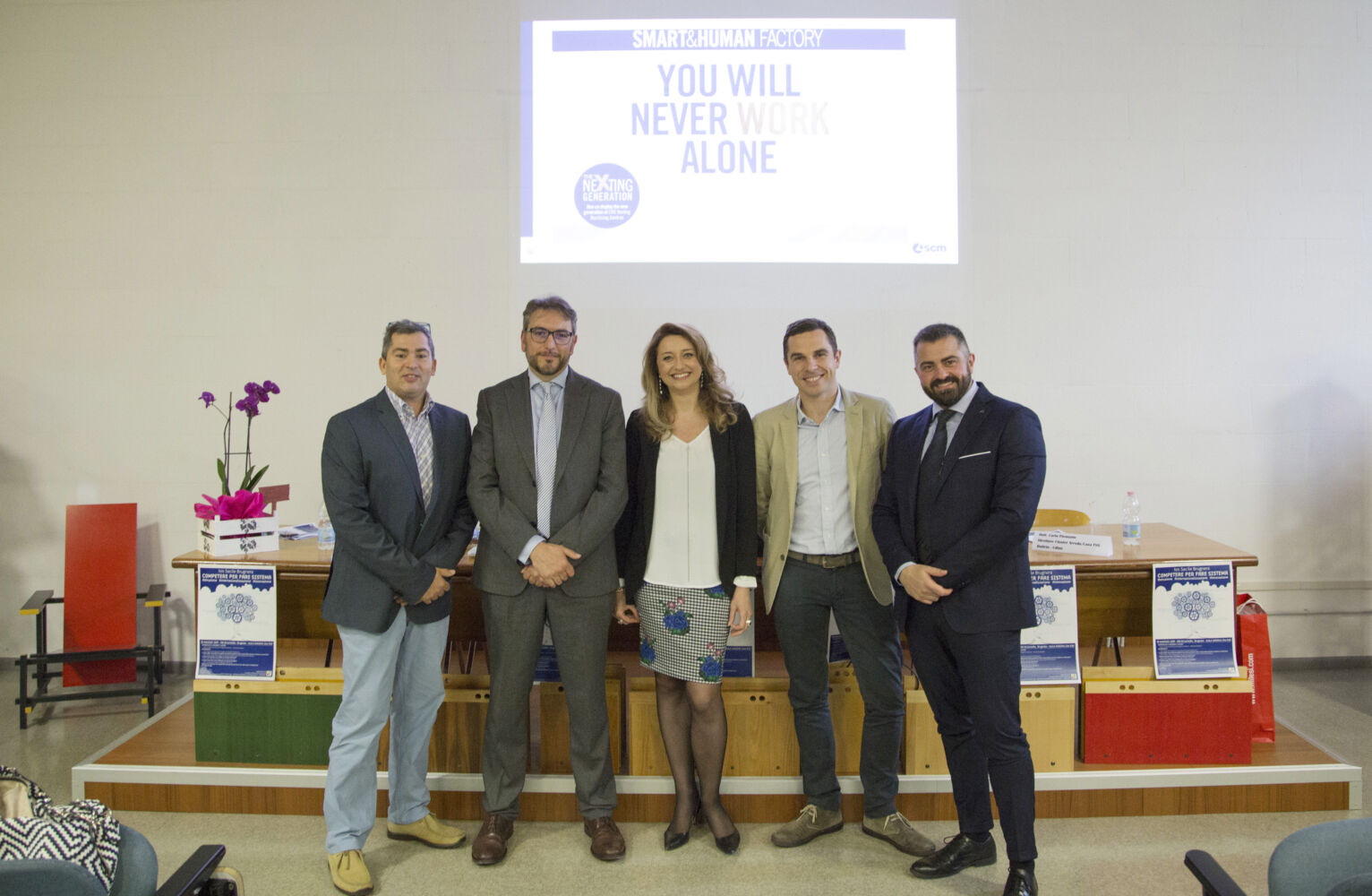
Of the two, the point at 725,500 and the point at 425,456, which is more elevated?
the point at 425,456

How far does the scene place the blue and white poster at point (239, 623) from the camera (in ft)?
9.54

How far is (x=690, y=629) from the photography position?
2.44 m

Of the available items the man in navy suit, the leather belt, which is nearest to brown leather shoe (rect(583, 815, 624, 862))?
the man in navy suit

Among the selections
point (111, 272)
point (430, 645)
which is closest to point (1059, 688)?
point (430, 645)

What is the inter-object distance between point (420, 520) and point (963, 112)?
3.44 m

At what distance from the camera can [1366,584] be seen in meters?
4.34

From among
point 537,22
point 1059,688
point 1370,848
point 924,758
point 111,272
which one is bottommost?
point 924,758

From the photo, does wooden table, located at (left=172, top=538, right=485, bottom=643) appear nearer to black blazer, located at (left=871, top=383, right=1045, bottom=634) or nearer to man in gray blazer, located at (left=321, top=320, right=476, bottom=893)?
man in gray blazer, located at (left=321, top=320, right=476, bottom=893)

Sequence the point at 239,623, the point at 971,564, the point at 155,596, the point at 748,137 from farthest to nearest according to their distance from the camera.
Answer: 1. the point at 748,137
2. the point at 155,596
3. the point at 239,623
4. the point at 971,564

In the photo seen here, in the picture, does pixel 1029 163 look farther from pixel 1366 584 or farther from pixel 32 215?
pixel 32 215

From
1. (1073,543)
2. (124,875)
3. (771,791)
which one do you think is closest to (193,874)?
(124,875)

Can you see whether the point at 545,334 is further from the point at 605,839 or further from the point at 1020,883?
the point at 1020,883

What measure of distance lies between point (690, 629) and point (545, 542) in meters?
0.50

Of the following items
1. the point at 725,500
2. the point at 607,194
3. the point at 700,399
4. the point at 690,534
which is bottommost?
the point at 690,534
